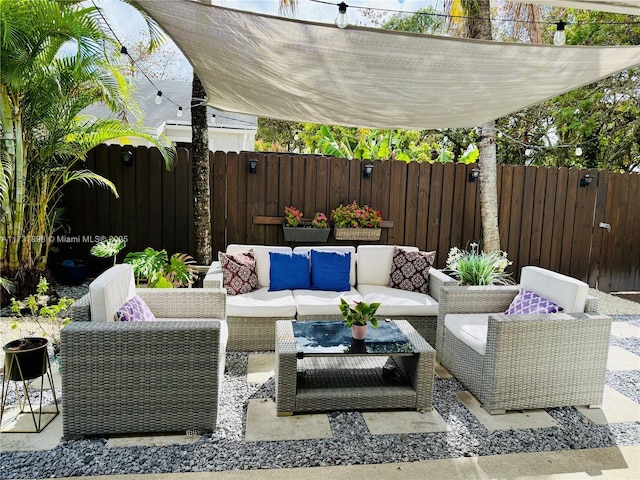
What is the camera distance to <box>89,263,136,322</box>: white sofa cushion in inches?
103

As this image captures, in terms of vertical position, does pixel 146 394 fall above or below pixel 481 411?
above

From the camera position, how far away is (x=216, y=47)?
9.58ft

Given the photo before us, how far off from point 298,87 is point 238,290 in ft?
6.28

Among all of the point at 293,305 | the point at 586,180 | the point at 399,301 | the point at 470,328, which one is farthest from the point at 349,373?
the point at 586,180

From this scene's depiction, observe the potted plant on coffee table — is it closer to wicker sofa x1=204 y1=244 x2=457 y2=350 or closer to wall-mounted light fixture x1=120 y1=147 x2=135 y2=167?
wicker sofa x1=204 y1=244 x2=457 y2=350

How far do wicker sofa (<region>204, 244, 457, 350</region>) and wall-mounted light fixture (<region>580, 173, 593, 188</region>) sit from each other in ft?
13.1

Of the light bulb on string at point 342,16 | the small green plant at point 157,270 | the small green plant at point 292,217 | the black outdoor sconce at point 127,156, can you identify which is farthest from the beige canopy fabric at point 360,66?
the black outdoor sconce at point 127,156

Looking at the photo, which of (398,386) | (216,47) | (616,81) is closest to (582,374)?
(398,386)

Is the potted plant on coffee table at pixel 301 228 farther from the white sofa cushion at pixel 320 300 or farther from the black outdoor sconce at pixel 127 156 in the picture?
the black outdoor sconce at pixel 127 156

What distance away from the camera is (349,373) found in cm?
319

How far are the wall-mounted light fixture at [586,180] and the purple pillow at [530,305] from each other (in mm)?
4177

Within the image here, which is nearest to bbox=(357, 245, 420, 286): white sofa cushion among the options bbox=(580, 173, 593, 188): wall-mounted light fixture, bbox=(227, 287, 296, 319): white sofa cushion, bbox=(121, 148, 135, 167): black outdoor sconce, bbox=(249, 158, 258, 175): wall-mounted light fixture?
bbox=(227, 287, 296, 319): white sofa cushion

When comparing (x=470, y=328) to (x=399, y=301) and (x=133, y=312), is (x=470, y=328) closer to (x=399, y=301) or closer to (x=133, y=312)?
(x=399, y=301)

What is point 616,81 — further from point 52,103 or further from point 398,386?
point 52,103
